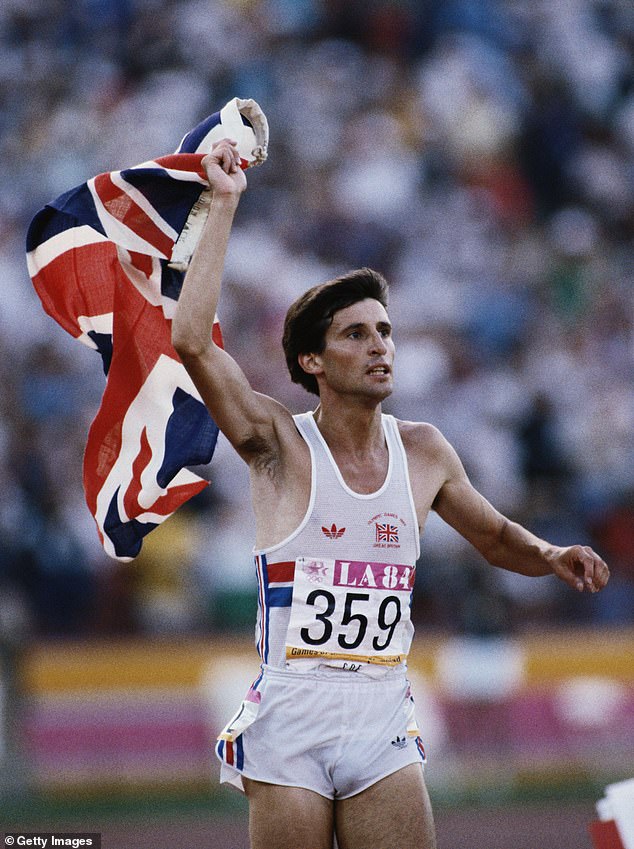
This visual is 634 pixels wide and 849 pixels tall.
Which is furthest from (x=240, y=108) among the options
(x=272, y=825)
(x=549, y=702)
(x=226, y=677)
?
(x=549, y=702)

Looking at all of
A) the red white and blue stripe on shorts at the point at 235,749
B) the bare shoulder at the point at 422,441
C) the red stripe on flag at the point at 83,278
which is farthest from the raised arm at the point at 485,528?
the red stripe on flag at the point at 83,278

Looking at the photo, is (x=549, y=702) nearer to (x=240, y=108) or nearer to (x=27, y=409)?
(x=27, y=409)

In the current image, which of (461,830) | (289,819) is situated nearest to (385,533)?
(289,819)

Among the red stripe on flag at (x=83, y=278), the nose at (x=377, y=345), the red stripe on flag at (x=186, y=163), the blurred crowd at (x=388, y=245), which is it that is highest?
the blurred crowd at (x=388, y=245)

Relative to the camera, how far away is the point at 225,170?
485cm

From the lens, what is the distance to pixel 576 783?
10.5 meters

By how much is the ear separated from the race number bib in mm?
700

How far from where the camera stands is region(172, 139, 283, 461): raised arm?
14.9ft

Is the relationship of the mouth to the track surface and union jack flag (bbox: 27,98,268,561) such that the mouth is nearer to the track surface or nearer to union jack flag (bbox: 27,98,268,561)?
union jack flag (bbox: 27,98,268,561)

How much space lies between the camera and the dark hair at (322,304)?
4.91 m

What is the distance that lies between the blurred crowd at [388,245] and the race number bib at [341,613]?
18.3ft

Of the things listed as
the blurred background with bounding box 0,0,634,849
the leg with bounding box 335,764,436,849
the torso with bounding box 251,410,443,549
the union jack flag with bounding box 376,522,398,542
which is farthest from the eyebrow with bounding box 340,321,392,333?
the blurred background with bounding box 0,0,634,849

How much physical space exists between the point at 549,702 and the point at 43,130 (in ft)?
22.5

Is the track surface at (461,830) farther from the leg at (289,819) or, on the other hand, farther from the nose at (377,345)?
the nose at (377,345)
